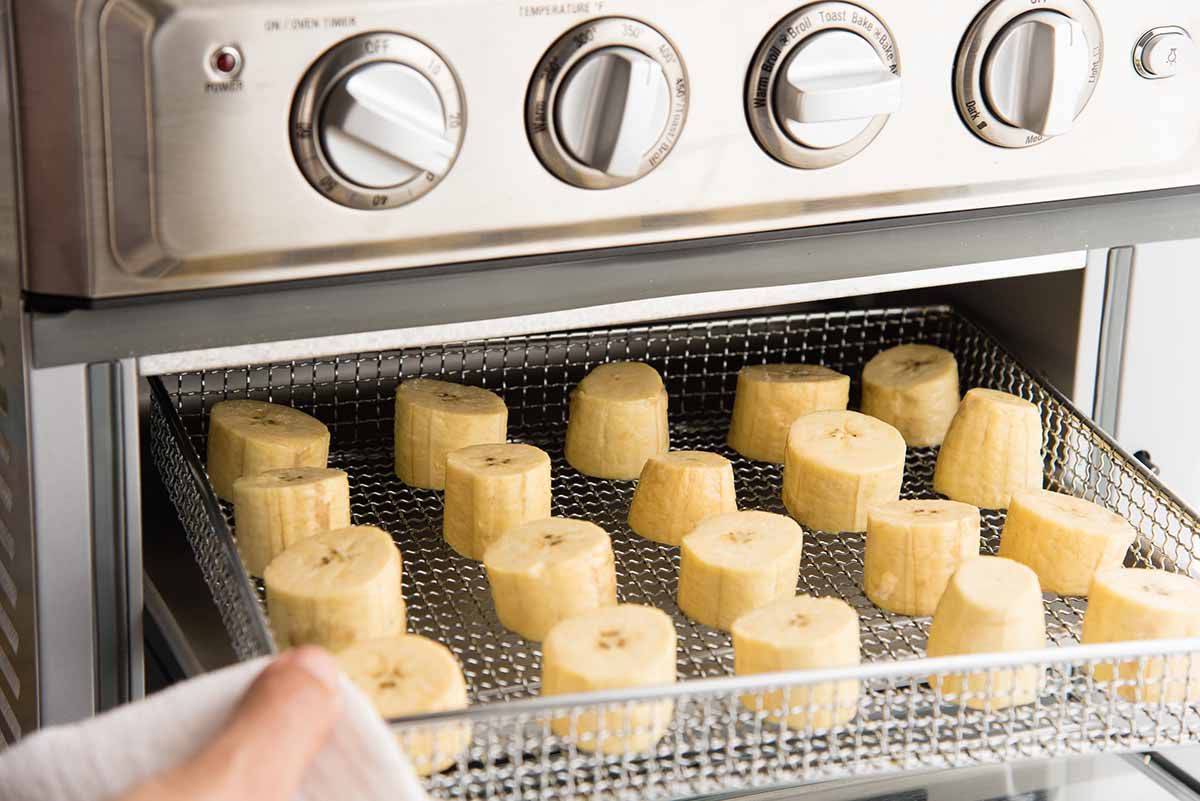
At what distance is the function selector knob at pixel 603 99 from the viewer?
2.66ft

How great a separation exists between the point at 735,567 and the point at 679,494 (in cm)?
12

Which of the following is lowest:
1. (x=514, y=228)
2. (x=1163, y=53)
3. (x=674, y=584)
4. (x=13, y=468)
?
(x=674, y=584)

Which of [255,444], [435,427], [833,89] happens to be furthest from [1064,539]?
[255,444]

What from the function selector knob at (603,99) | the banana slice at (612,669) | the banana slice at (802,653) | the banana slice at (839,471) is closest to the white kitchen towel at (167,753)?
the banana slice at (612,669)

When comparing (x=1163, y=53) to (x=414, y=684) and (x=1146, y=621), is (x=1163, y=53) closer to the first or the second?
(x=1146, y=621)

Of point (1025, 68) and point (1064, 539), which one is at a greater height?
point (1025, 68)

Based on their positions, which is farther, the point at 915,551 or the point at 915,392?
the point at 915,392

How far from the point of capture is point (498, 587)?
89 centimetres

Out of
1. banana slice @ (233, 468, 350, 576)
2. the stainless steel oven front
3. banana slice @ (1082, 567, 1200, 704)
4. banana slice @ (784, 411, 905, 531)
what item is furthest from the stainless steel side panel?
banana slice @ (1082, 567, 1200, 704)

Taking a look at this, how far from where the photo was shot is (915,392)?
3.77 ft

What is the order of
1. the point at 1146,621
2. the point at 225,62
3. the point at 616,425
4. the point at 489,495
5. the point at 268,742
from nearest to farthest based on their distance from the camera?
the point at 268,742, the point at 225,62, the point at 1146,621, the point at 489,495, the point at 616,425

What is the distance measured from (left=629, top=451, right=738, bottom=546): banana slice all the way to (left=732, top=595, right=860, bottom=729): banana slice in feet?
0.55

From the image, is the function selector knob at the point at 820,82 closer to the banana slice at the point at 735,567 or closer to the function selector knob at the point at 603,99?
the function selector knob at the point at 603,99

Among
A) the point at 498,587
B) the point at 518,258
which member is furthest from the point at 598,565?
the point at 518,258
